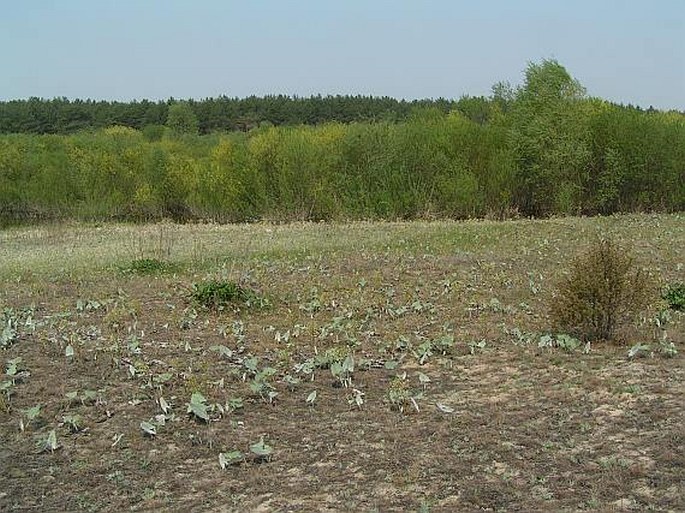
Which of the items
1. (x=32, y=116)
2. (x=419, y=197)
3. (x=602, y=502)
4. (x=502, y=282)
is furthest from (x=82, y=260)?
(x=32, y=116)

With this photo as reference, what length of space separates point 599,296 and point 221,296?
4653mm

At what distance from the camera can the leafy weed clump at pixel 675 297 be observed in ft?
26.5

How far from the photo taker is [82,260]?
16047 millimetres

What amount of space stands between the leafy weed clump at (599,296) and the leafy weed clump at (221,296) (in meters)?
4.06

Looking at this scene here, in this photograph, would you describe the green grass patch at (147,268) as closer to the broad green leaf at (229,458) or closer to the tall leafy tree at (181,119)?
the broad green leaf at (229,458)

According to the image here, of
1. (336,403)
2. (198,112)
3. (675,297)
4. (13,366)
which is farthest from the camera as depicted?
(198,112)

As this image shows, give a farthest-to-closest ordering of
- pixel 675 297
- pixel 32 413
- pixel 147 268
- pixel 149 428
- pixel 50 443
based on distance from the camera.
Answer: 1. pixel 147 268
2. pixel 675 297
3. pixel 32 413
4. pixel 149 428
5. pixel 50 443

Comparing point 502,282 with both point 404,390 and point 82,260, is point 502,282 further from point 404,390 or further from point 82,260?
point 82,260

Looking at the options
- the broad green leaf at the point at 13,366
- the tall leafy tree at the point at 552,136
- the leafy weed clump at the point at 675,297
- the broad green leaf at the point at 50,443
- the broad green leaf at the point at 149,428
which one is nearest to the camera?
the broad green leaf at the point at 50,443

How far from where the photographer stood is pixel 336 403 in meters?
5.52

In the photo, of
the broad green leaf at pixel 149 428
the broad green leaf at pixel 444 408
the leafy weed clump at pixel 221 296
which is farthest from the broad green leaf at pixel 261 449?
the leafy weed clump at pixel 221 296

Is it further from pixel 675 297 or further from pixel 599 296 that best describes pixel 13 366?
pixel 675 297

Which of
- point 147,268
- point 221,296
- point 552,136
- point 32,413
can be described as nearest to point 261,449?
point 32,413

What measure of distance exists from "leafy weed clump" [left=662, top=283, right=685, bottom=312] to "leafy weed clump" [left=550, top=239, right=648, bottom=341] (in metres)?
1.23
